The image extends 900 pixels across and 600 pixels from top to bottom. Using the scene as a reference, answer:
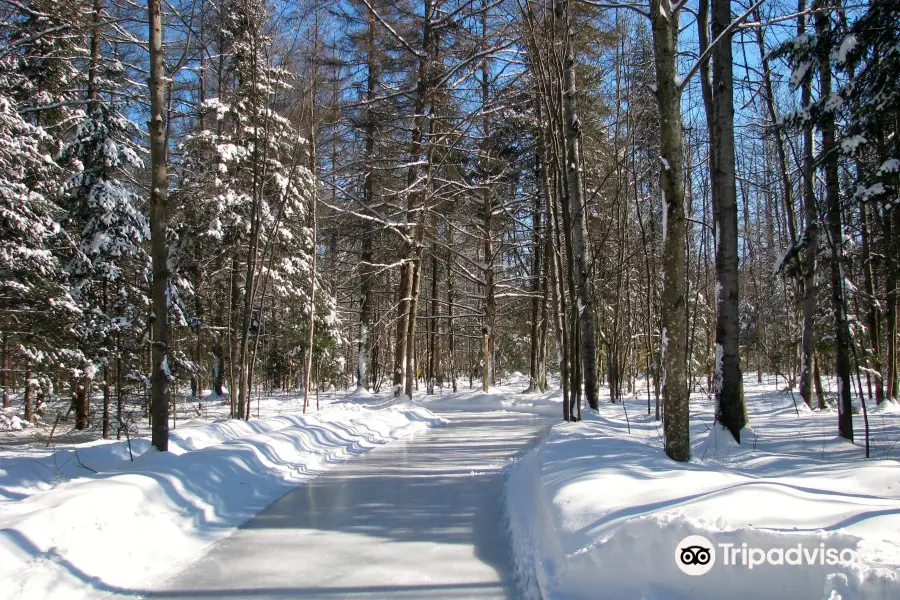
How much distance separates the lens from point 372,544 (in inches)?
187

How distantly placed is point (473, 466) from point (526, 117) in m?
13.9

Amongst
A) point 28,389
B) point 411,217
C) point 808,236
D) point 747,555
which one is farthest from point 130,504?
point 411,217

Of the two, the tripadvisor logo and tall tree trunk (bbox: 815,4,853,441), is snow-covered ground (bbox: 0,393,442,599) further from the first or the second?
tall tree trunk (bbox: 815,4,853,441)

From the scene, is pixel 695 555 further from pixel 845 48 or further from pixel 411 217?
pixel 411 217

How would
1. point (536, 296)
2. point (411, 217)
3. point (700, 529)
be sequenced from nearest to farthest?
1. point (700, 529)
2. point (411, 217)
3. point (536, 296)

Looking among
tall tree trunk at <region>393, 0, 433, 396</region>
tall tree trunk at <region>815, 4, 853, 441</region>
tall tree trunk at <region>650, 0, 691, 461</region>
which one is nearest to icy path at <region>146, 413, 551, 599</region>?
tall tree trunk at <region>650, 0, 691, 461</region>

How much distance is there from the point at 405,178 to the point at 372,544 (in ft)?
54.0

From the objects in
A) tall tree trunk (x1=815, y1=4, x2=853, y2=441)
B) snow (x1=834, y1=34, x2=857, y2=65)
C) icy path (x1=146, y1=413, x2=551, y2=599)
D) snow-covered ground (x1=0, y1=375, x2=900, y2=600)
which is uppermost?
snow (x1=834, y1=34, x2=857, y2=65)

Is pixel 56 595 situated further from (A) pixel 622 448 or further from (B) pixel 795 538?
(A) pixel 622 448

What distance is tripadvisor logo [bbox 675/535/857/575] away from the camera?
274cm

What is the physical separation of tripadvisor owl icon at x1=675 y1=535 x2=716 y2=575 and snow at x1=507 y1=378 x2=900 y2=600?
0.03 m

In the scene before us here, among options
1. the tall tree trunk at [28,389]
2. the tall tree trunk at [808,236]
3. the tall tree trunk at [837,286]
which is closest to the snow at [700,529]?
the tall tree trunk at [837,286]

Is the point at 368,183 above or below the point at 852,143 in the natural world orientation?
above

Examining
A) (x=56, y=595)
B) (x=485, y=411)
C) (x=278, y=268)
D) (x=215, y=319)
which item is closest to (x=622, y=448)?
(x=56, y=595)
